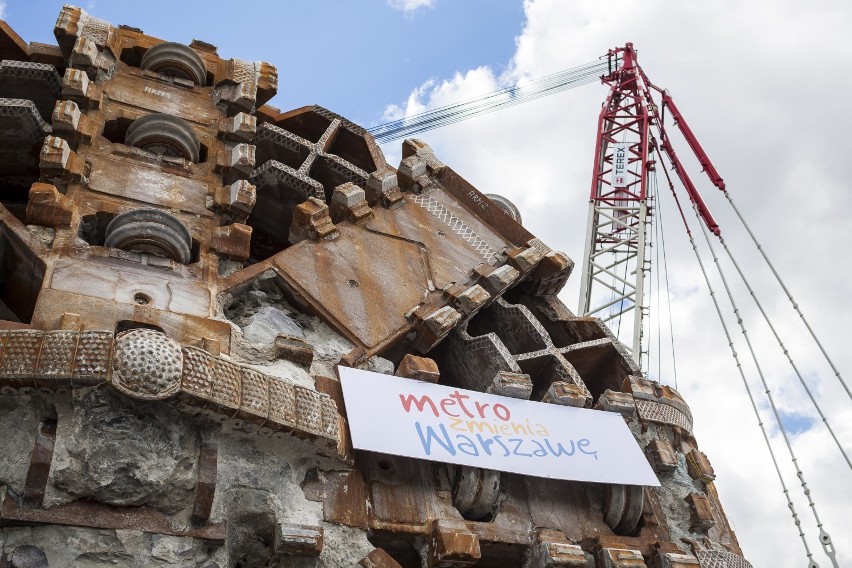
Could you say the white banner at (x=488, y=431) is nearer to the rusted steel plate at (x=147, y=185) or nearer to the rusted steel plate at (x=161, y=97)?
the rusted steel plate at (x=147, y=185)

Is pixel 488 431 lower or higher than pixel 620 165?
lower

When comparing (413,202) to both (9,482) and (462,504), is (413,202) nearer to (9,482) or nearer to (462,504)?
(462,504)

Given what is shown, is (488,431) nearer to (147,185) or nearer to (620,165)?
(147,185)

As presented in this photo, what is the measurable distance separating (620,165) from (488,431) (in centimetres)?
1859

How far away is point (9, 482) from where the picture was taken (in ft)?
17.4

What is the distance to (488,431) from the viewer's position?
288 inches

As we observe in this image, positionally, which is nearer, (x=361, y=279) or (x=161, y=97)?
(x=361, y=279)

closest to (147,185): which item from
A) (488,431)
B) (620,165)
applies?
(488,431)

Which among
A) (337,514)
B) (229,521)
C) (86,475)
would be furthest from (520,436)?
(86,475)

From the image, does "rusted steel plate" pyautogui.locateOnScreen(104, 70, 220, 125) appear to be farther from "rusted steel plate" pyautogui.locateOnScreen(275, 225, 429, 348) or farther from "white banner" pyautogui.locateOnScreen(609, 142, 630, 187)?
"white banner" pyautogui.locateOnScreen(609, 142, 630, 187)

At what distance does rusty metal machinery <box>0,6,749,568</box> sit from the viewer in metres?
5.56

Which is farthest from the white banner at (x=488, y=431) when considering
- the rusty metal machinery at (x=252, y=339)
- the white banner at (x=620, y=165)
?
the white banner at (x=620, y=165)

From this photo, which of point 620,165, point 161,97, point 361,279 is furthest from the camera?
point 620,165

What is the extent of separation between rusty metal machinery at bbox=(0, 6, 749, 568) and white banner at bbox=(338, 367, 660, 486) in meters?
0.17
